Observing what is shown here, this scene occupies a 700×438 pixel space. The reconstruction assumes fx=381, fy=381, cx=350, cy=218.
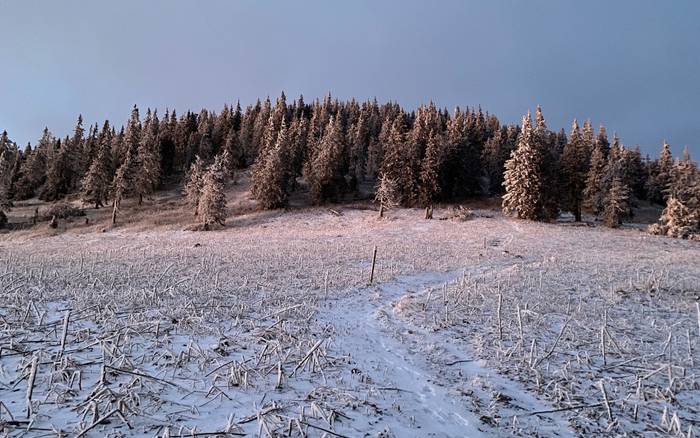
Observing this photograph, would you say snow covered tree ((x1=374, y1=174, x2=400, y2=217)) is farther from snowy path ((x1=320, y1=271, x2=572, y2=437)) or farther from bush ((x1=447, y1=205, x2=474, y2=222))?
snowy path ((x1=320, y1=271, x2=572, y2=437))

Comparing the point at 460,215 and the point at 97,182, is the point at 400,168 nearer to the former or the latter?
the point at 460,215

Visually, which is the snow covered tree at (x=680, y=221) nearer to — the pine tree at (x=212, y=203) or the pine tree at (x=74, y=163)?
the pine tree at (x=212, y=203)

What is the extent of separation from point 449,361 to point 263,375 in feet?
15.0

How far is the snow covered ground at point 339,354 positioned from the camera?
19.1 ft

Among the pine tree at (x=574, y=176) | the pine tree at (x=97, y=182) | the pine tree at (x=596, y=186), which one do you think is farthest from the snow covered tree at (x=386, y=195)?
the pine tree at (x=97, y=182)

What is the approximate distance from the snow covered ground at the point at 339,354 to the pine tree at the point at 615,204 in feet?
95.0

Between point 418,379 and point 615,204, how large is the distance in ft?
156

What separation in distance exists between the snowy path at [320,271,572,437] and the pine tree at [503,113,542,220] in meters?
39.5

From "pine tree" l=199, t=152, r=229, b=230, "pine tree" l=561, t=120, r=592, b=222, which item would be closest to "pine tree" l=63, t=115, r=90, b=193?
"pine tree" l=199, t=152, r=229, b=230

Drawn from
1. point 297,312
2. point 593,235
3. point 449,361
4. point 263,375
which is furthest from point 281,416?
point 593,235

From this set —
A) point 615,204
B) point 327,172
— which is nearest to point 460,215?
point 615,204

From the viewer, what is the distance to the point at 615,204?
44.9m

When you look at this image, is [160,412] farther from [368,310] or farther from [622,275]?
[622,275]

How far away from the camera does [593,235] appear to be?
122 feet
